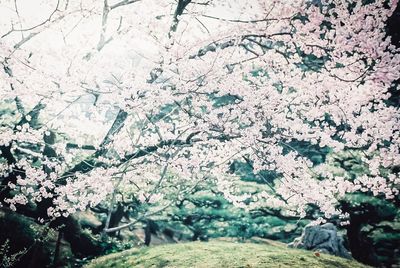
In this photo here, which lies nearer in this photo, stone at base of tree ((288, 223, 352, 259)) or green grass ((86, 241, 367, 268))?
green grass ((86, 241, 367, 268))

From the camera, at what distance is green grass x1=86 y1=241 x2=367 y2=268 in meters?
4.94

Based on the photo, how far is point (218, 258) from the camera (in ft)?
17.2

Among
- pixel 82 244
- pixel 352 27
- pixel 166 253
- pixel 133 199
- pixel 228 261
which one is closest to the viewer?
pixel 228 261

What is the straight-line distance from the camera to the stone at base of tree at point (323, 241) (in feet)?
28.7

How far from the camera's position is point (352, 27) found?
6.62 metres

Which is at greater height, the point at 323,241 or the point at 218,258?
the point at 323,241

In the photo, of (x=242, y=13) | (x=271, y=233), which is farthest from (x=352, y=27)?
(x=271, y=233)

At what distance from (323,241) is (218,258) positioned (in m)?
4.95

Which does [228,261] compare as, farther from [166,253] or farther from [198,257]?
[166,253]

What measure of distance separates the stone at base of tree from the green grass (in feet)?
10.5

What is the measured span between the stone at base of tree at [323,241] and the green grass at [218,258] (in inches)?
126

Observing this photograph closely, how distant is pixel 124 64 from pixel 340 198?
868 cm

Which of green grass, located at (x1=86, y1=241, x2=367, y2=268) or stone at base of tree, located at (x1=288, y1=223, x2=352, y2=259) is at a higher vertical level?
stone at base of tree, located at (x1=288, y1=223, x2=352, y2=259)

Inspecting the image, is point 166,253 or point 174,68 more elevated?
point 174,68
